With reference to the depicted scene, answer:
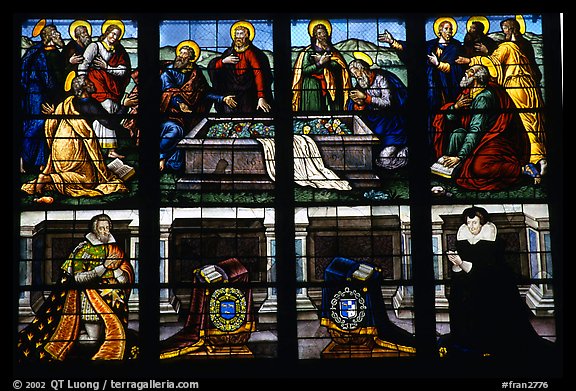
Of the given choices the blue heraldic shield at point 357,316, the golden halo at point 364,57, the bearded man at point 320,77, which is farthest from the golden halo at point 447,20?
the blue heraldic shield at point 357,316

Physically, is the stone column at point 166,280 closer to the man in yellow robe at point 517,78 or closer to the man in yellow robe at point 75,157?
the man in yellow robe at point 75,157

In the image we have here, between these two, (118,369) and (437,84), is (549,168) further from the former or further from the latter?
(118,369)

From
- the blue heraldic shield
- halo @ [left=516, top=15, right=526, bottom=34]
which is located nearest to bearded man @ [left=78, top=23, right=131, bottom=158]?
the blue heraldic shield

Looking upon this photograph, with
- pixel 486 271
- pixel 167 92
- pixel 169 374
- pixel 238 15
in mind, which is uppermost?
pixel 238 15

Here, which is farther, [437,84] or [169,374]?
[437,84]

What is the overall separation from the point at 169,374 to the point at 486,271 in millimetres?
3240

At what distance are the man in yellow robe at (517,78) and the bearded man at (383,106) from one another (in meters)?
0.77

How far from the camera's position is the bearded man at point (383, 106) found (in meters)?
10.5

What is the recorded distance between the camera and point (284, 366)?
1000 centimetres

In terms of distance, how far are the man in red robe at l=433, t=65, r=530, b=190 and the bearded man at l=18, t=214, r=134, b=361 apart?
11.2ft

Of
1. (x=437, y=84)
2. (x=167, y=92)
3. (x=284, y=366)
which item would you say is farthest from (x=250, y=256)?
(x=437, y=84)

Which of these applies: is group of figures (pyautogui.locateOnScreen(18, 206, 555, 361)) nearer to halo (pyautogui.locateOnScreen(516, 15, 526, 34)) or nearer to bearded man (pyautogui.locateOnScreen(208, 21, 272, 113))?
bearded man (pyautogui.locateOnScreen(208, 21, 272, 113))

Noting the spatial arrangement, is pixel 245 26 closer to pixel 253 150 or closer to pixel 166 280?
pixel 253 150

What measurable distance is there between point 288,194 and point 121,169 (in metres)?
1.69
